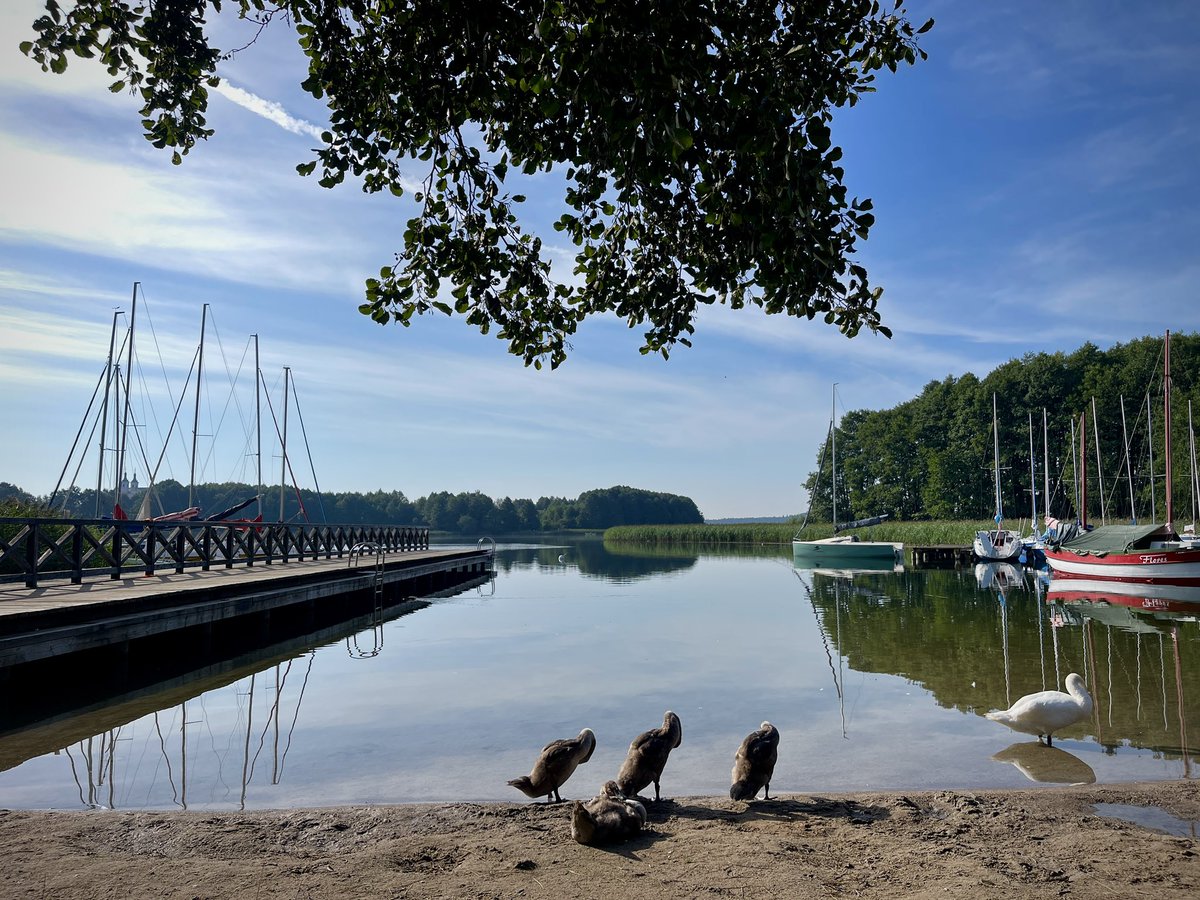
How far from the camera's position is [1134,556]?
2730 cm

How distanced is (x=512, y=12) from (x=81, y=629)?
996cm

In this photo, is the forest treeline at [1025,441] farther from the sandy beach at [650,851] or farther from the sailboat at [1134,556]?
the sandy beach at [650,851]

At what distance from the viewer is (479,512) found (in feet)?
466

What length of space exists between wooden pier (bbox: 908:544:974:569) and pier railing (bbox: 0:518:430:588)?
33485 mm

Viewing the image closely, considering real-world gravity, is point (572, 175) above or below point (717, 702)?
above

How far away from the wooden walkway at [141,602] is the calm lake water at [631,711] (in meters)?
1.09

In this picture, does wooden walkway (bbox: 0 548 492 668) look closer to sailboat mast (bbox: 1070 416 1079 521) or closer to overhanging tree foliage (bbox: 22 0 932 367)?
→ overhanging tree foliage (bbox: 22 0 932 367)

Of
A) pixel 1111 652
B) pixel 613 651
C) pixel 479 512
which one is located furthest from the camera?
pixel 479 512

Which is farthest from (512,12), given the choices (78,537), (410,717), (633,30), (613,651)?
(78,537)

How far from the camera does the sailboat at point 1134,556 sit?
25578 millimetres

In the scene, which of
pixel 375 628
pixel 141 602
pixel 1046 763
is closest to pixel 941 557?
pixel 375 628

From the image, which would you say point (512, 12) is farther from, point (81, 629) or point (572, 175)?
point (81, 629)

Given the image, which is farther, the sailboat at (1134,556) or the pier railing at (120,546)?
the sailboat at (1134,556)

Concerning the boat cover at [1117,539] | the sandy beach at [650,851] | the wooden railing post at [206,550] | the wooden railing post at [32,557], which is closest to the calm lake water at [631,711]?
the sandy beach at [650,851]
